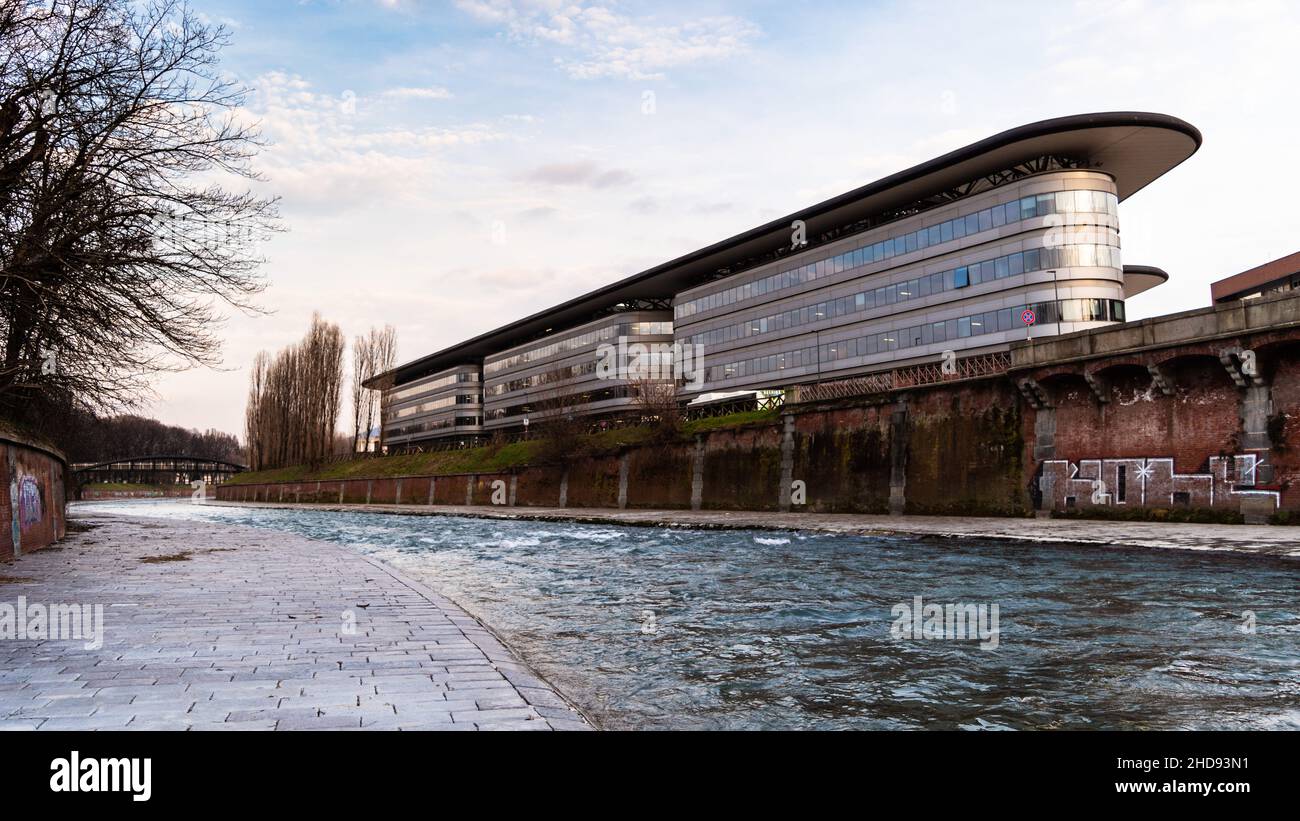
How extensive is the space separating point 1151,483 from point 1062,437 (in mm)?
3658

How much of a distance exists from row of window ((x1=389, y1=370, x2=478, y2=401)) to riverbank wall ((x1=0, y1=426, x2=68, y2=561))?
3794 inches

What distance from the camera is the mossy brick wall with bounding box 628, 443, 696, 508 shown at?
47438 millimetres

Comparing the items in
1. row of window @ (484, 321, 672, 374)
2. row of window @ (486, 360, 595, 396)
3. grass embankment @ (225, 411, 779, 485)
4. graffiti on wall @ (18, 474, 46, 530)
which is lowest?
graffiti on wall @ (18, 474, 46, 530)

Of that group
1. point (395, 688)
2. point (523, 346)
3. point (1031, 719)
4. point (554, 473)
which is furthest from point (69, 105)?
point (523, 346)

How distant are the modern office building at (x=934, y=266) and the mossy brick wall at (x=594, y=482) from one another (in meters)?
10.9

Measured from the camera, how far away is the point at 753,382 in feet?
229

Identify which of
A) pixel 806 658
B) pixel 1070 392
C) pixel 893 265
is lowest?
pixel 806 658

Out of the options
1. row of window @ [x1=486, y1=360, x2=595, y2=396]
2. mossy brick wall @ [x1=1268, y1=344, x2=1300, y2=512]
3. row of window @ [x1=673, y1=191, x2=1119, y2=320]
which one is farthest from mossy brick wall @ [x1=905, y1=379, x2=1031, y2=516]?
row of window @ [x1=486, y1=360, x2=595, y2=396]

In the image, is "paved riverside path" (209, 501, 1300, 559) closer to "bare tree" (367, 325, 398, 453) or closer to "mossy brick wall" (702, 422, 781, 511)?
"mossy brick wall" (702, 422, 781, 511)

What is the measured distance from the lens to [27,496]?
19016 mm

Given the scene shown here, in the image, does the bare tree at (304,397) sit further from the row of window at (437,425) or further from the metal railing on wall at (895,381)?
the metal railing on wall at (895,381)

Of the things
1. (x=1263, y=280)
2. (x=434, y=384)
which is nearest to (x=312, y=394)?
(x=434, y=384)

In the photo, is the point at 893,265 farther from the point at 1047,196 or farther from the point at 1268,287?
the point at 1268,287
